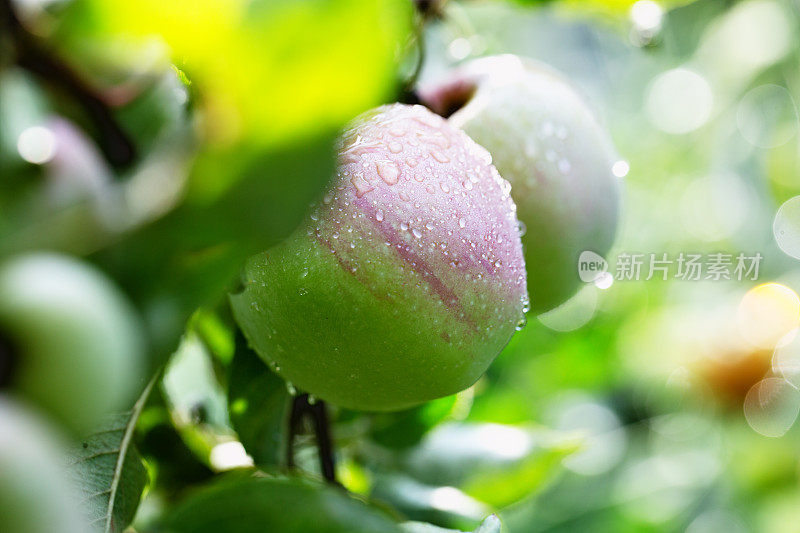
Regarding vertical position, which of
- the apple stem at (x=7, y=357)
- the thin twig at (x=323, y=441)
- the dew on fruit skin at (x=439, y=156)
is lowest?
the thin twig at (x=323, y=441)

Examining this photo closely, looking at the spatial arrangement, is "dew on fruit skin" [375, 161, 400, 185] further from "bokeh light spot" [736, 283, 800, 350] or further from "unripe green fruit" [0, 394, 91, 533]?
"bokeh light spot" [736, 283, 800, 350]

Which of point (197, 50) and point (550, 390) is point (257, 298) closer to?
point (197, 50)

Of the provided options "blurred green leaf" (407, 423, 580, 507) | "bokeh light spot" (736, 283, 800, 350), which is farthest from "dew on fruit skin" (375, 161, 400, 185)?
"bokeh light spot" (736, 283, 800, 350)

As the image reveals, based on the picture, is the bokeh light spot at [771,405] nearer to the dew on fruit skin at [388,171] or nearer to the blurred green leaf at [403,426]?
the blurred green leaf at [403,426]

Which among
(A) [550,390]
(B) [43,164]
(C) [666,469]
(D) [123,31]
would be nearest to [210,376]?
(B) [43,164]

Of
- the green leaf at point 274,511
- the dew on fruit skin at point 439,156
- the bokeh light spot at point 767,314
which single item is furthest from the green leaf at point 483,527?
the bokeh light spot at point 767,314

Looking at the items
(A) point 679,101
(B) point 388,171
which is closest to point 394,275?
(B) point 388,171
